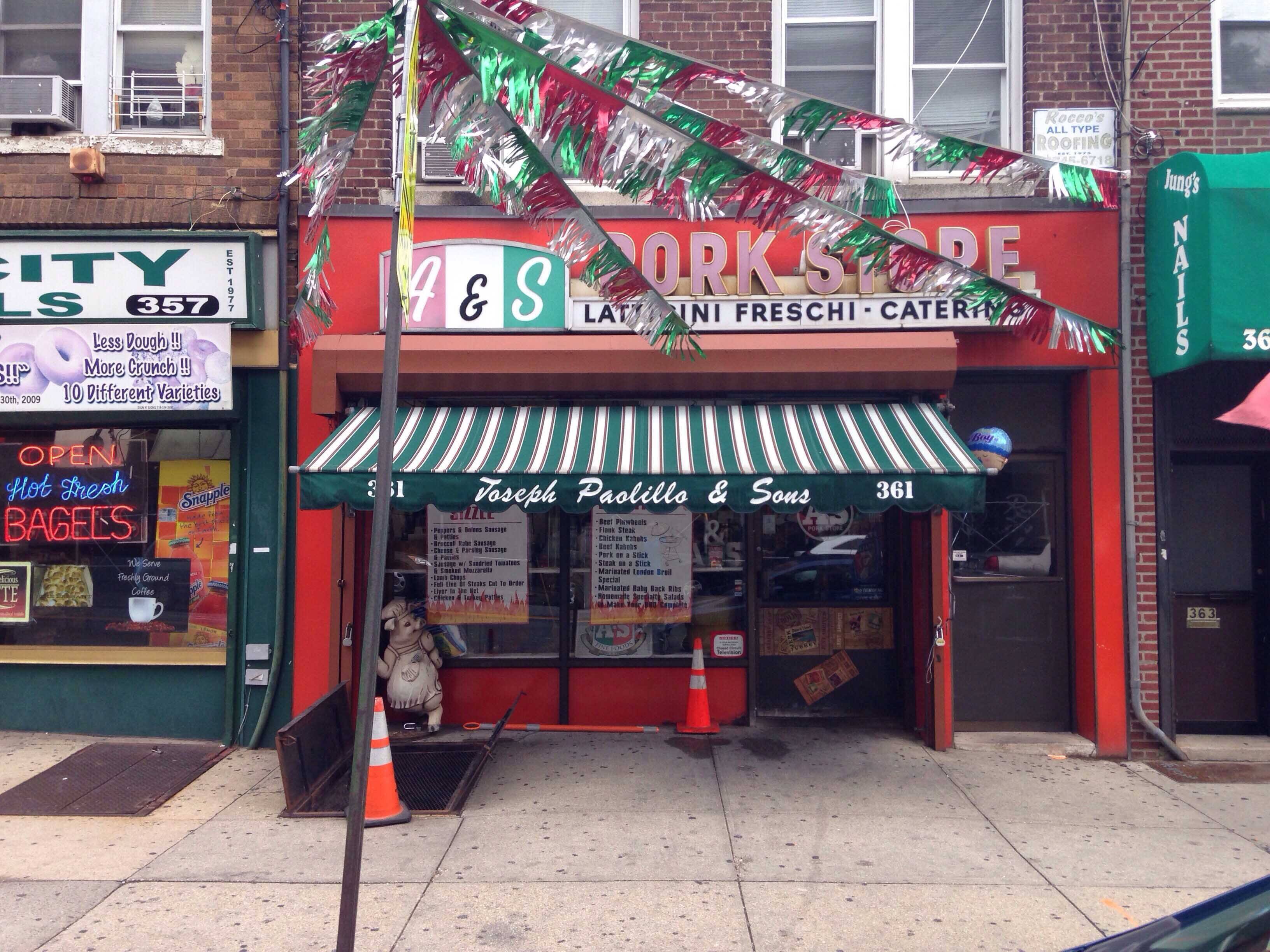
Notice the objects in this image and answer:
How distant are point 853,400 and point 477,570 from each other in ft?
11.4

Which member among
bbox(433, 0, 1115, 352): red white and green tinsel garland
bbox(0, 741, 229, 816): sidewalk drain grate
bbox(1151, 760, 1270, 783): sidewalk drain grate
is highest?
bbox(433, 0, 1115, 352): red white and green tinsel garland

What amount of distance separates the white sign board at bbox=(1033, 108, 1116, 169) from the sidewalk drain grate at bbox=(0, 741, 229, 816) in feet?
26.8

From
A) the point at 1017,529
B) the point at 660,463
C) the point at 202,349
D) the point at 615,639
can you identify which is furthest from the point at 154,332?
the point at 1017,529

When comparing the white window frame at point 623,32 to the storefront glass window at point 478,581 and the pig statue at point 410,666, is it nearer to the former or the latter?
the storefront glass window at point 478,581

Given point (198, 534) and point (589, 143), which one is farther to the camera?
point (198, 534)

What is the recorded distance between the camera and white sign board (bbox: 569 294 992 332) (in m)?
7.60

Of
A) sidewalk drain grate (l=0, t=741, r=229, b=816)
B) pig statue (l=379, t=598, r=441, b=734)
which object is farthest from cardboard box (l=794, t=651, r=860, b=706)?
sidewalk drain grate (l=0, t=741, r=229, b=816)

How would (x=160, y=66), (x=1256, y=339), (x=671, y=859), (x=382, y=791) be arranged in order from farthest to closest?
(x=160, y=66)
(x=1256, y=339)
(x=382, y=791)
(x=671, y=859)

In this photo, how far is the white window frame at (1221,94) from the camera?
7.82 metres

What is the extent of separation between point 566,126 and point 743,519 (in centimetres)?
437

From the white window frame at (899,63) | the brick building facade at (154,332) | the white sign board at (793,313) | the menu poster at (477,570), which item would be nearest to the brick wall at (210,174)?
the brick building facade at (154,332)

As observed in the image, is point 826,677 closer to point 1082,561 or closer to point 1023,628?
point 1023,628

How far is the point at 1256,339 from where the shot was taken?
6.80 meters

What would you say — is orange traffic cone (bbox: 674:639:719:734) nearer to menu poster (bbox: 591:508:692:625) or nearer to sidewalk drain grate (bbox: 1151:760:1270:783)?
menu poster (bbox: 591:508:692:625)
